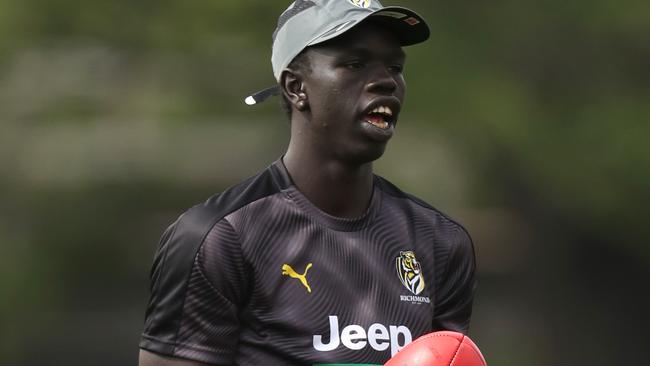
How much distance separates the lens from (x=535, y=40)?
11.8 meters

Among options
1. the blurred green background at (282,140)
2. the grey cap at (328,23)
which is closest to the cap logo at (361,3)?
the grey cap at (328,23)

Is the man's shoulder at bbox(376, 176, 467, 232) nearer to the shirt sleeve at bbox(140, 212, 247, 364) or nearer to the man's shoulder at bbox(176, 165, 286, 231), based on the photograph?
the man's shoulder at bbox(176, 165, 286, 231)

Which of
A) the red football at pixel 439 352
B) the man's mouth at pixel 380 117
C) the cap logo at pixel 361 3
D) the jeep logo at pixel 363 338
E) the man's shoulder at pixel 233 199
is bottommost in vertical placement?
the jeep logo at pixel 363 338

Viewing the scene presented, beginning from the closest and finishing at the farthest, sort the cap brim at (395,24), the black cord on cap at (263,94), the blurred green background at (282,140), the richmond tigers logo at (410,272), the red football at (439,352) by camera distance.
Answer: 1. the red football at (439,352)
2. the cap brim at (395,24)
3. the richmond tigers logo at (410,272)
4. the black cord on cap at (263,94)
5. the blurred green background at (282,140)

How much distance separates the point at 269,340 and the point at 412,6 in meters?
7.21

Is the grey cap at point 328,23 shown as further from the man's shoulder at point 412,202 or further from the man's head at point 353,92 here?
the man's shoulder at point 412,202

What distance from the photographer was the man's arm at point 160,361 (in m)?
4.29

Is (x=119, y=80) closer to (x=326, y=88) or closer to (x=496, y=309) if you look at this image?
(x=496, y=309)

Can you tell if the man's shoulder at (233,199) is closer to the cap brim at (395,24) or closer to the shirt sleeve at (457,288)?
the cap brim at (395,24)

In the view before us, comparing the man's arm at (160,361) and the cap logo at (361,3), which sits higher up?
the cap logo at (361,3)

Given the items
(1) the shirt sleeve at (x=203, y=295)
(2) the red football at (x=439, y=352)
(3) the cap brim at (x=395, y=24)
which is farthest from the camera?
(3) the cap brim at (x=395, y=24)

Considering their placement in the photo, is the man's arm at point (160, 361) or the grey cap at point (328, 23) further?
the grey cap at point (328, 23)

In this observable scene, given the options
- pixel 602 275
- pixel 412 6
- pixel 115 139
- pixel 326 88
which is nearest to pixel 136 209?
pixel 115 139

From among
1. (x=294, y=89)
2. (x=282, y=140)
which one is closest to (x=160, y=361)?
(x=294, y=89)
